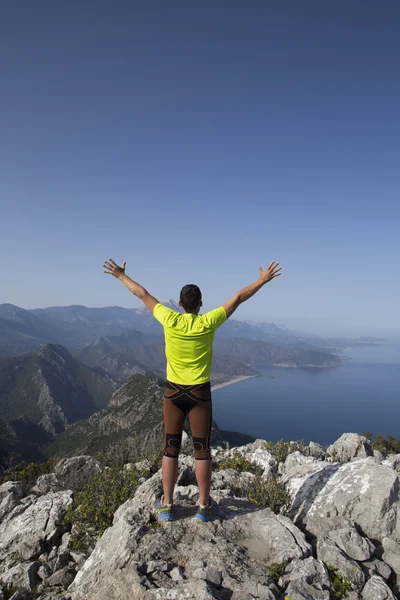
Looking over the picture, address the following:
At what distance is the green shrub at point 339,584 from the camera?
12.3 ft

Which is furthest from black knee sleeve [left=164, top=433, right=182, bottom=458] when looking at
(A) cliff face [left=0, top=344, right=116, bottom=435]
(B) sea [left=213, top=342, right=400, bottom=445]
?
(A) cliff face [left=0, top=344, right=116, bottom=435]

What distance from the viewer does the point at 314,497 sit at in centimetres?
583

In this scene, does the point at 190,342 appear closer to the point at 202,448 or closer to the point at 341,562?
the point at 202,448

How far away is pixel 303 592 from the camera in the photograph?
3.57 meters

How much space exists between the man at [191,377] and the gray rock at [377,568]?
203 cm

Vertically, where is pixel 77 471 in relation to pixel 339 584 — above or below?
below

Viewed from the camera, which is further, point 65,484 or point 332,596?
point 65,484

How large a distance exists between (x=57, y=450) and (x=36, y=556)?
10832cm

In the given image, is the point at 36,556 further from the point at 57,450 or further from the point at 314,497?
the point at 57,450

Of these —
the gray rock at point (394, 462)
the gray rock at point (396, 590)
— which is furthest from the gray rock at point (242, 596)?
the gray rock at point (394, 462)

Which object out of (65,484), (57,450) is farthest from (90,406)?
(65,484)

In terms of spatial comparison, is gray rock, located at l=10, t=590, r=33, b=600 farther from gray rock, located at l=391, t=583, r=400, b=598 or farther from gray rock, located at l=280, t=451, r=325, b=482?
gray rock, located at l=280, t=451, r=325, b=482

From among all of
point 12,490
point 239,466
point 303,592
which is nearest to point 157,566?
point 303,592

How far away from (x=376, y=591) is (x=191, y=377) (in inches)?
123
